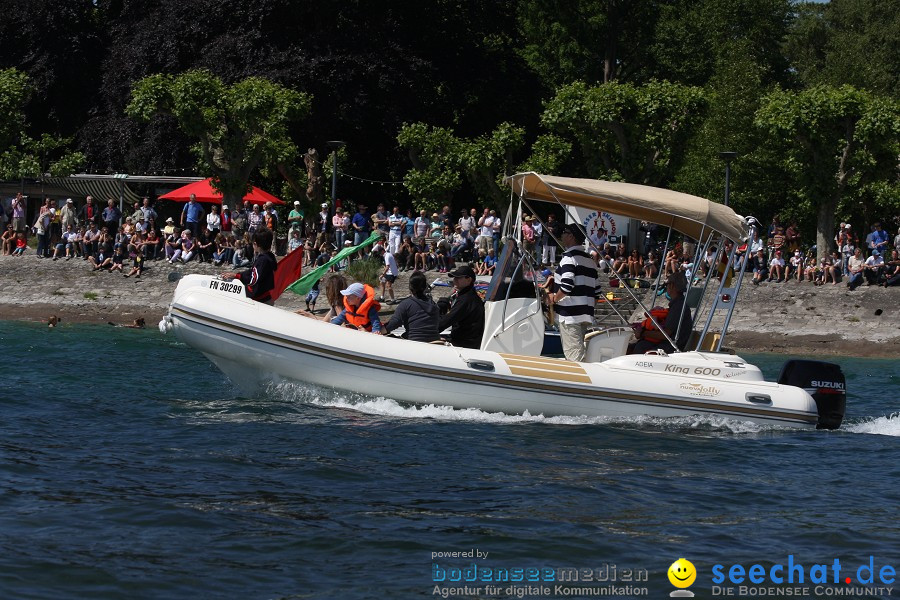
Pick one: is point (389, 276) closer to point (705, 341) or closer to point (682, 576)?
point (705, 341)

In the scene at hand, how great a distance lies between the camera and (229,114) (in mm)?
29266

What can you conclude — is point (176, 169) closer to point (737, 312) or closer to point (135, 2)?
point (135, 2)

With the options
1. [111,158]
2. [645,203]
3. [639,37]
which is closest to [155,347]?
[645,203]

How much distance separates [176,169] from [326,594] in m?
28.8

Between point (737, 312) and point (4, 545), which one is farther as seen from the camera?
point (737, 312)

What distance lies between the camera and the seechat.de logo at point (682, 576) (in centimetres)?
722

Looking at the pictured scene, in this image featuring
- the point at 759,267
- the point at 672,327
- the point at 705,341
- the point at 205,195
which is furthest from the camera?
the point at 205,195

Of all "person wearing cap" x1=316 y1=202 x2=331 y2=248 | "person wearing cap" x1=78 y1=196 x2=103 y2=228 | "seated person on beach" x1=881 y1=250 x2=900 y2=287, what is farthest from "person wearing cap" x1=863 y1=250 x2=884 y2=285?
"person wearing cap" x1=78 y1=196 x2=103 y2=228

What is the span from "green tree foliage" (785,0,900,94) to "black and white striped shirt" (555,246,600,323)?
26.9 metres

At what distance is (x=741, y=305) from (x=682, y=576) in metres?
19.2

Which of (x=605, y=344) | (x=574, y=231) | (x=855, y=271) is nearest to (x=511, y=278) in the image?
(x=574, y=231)

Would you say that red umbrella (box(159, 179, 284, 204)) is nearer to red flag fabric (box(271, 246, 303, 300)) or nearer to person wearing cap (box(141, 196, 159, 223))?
person wearing cap (box(141, 196, 159, 223))

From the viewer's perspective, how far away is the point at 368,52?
33375 millimetres

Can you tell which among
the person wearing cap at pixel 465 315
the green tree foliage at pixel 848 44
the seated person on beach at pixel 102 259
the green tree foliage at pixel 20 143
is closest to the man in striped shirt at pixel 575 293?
the person wearing cap at pixel 465 315
